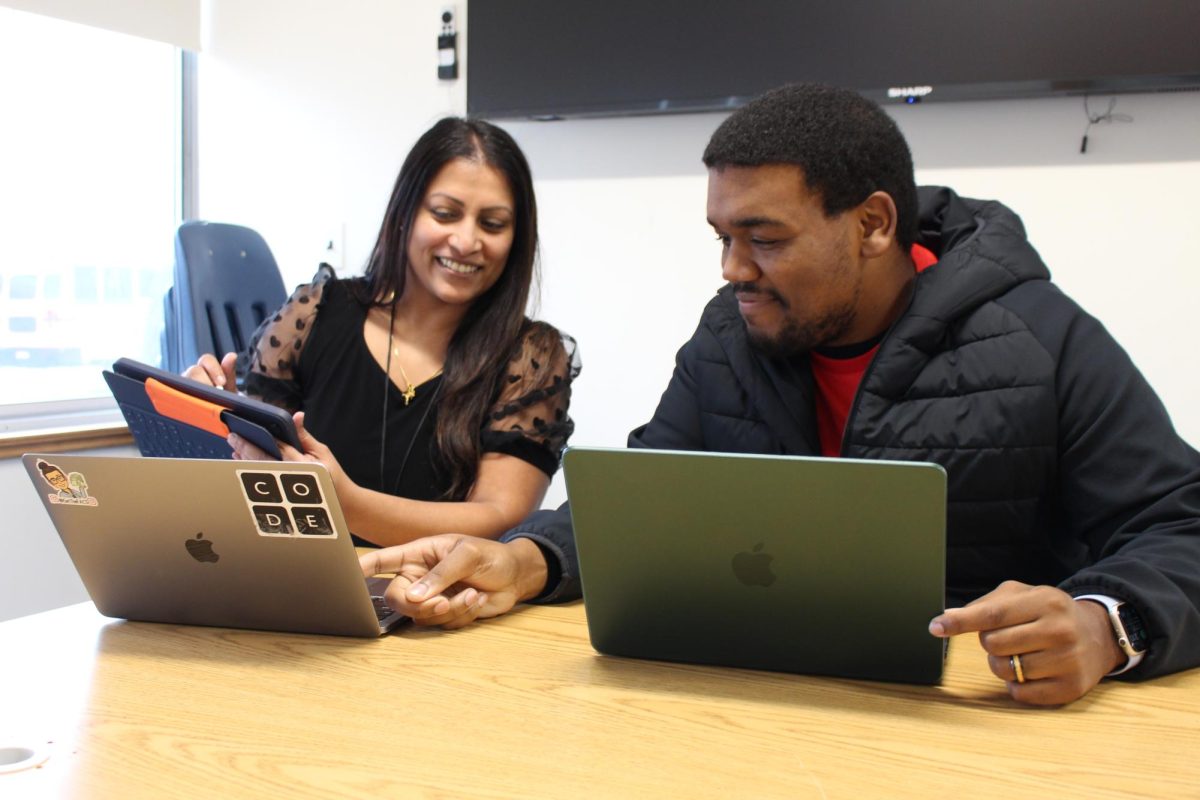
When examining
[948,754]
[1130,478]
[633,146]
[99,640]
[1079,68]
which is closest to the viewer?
[948,754]

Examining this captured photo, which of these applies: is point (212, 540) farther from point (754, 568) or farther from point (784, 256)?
point (784, 256)

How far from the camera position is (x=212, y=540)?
1.07m

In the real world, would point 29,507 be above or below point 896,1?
below

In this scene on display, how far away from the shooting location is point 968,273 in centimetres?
138

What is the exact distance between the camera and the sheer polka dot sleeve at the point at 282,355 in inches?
77.5

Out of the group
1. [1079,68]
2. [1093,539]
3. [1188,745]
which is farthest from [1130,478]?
[1079,68]

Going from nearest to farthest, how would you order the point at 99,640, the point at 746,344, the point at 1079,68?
the point at 99,640 → the point at 746,344 → the point at 1079,68

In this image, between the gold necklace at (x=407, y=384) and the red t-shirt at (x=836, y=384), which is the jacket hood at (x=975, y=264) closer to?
the red t-shirt at (x=836, y=384)

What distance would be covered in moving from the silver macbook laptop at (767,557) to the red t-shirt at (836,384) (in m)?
0.56

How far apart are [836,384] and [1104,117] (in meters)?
1.18

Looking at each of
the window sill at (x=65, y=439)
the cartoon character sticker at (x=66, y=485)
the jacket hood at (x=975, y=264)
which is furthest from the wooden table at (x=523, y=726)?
the window sill at (x=65, y=439)

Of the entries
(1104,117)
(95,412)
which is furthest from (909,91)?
(95,412)

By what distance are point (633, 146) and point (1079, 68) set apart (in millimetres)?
1068

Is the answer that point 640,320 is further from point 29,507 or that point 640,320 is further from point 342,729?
point 342,729
